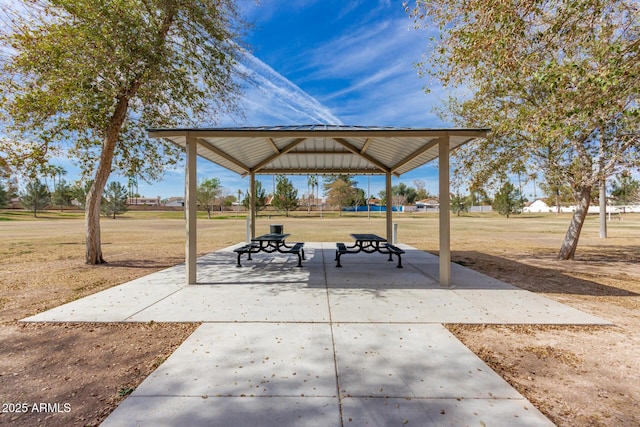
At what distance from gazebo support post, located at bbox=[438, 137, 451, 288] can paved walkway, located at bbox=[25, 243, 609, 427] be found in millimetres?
327

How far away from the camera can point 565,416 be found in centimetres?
223

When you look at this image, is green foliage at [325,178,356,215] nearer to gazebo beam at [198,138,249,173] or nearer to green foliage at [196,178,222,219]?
green foliage at [196,178,222,219]

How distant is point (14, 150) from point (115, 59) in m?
3.74

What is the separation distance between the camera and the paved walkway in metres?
2.23

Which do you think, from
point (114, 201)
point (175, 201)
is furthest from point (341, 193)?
point (175, 201)

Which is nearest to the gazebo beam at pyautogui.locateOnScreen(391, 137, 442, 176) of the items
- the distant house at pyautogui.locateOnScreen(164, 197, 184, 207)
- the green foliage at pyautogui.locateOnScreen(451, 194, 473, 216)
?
the green foliage at pyautogui.locateOnScreen(451, 194, 473, 216)

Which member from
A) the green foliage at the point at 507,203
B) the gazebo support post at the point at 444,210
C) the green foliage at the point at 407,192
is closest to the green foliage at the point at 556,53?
the gazebo support post at the point at 444,210

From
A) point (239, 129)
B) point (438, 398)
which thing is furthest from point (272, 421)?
point (239, 129)

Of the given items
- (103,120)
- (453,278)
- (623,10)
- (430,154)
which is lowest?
(453,278)

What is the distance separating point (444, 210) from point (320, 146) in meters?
4.36

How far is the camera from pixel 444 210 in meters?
6.18

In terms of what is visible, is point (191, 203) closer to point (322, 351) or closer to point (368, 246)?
point (322, 351)

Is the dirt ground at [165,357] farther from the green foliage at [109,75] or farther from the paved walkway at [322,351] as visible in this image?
the green foliage at [109,75]

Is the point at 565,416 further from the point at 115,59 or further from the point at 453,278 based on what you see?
the point at 115,59
